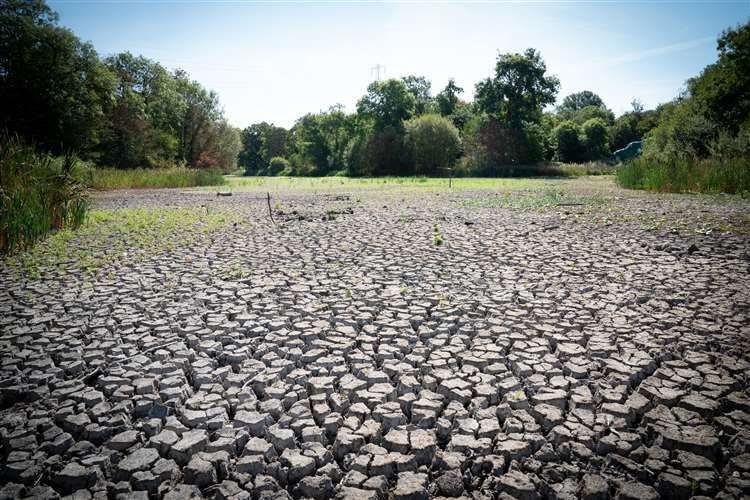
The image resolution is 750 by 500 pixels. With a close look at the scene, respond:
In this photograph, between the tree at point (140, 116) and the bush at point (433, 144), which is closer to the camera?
the tree at point (140, 116)

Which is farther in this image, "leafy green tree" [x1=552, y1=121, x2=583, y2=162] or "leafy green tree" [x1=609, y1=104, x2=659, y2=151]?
"leafy green tree" [x1=609, y1=104, x2=659, y2=151]

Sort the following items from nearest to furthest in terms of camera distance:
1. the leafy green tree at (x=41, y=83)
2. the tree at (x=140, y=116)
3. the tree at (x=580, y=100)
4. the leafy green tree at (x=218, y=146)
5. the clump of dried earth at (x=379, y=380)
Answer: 1. the clump of dried earth at (x=379, y=380)
2. the leafy green tree at (x=41, y=83)
3. the tree at (x=140, y=116)
4. the leafy green tree at (x=218, y=146)
5. the tree at (x=580, y=100)

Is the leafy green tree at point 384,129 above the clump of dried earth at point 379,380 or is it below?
above

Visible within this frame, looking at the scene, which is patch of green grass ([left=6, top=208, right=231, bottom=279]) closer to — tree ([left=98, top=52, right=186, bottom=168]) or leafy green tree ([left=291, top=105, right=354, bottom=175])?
tree ([left=98, top=52, right=186, bottom=168])

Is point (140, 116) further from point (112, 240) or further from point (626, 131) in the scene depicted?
point (626, 131)

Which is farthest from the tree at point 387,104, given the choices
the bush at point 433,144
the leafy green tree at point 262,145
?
the leafy green tree at point 262,145

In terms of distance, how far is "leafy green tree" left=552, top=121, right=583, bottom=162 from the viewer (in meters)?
55.6

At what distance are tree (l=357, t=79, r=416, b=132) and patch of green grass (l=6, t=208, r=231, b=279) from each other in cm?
4197

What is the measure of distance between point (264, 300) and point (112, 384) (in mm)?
1866

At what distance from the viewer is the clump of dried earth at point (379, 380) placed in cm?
202

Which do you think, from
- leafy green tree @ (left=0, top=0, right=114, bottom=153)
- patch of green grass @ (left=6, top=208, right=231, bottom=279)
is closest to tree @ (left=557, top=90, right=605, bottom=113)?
leafy green tree @ (left=0, top=0, right=114, bottom=153)

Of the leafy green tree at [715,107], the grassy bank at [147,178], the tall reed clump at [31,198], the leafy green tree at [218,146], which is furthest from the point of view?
the leafy green tree at [218,146]

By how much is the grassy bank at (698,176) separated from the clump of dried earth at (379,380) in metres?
12.0

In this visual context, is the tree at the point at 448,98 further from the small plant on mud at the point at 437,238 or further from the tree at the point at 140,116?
the small plant on mud at the point at 437,238
